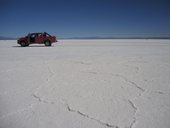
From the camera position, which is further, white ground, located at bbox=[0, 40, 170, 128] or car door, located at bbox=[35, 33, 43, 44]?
car door, located at bbox=[35, 33, 43, 44]

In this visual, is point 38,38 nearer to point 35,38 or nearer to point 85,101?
point 35,38

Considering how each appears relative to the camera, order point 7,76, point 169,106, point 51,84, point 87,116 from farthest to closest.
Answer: point 7,76 < point 51,84 < point 169,106 < point 87,116

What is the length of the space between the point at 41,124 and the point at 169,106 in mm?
2066

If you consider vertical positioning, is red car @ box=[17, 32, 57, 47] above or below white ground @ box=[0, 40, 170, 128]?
above

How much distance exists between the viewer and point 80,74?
495 cm

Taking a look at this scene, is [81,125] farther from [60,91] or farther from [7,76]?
[7,76]

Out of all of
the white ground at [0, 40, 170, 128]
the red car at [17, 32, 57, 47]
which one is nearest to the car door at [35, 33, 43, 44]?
the red car at [17, 32, 57, 47]

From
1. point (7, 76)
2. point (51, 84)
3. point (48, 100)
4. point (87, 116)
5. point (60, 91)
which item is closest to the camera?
point (87, 116)

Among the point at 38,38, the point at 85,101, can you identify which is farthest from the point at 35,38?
the point at 85,101

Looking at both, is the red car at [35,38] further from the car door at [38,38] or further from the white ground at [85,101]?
the white ground at [85,101]

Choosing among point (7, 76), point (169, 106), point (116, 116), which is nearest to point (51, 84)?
point (7, 76)

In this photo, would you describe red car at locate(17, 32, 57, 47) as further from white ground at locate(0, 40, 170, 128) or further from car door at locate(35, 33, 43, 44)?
white ground at locate(0, 40, 170, 128)

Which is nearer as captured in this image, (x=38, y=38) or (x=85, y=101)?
(x=85, y=101)

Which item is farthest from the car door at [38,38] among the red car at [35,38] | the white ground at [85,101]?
the white ground at [85,101]
